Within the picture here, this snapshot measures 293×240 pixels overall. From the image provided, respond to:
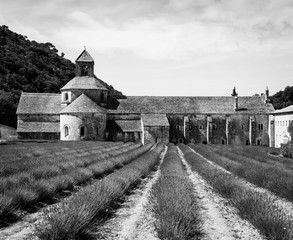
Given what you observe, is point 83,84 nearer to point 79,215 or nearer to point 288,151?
point 288,151

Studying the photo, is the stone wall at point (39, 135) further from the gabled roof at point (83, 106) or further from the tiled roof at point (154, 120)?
the tiled roof at point (154, 120)

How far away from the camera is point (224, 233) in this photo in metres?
6.75

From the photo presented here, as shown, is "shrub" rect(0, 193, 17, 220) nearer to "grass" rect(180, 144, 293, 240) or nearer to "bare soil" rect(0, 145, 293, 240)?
"bare soil" rect(0, 145, 293, 240)

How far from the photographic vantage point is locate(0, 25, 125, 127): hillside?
52.5 meters

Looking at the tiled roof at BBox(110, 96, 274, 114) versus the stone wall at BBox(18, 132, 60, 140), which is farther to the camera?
the tiled roof at BBox(110, 96, 274, 114)

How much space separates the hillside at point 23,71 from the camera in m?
52.5

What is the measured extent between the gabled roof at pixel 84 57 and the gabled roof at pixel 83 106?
7.51 meters

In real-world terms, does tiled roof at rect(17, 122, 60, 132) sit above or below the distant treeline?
below

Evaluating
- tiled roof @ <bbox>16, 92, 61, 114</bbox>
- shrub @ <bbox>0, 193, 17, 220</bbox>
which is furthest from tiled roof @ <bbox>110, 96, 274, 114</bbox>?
shrub @ <bbox>0, 193, 17, 220</bbox>

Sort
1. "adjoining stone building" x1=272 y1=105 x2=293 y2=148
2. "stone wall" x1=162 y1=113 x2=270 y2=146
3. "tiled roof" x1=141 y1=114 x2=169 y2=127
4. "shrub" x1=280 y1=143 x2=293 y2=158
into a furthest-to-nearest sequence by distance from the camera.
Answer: "stone wall" x1=162 y1=113 x2=270 y2=146 → "tiled roof" x1=141 y1=114 x2=169 y2=127 → "adjoining stone building" x1=272 y1=105 x2=293 y2=148 → "shrub" x1=280 y1=143 x2=293 y2=158

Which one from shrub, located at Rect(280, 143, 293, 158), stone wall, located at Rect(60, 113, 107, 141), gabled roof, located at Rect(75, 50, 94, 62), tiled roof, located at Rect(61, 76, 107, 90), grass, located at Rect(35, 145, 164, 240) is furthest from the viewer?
gabled roof, located at Rect(75, 50, 94, 62)

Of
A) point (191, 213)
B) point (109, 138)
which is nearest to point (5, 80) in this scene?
point (109, 138)

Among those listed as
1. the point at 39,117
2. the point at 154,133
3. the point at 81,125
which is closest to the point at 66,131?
the point at 81,125

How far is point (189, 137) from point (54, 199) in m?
39.6
